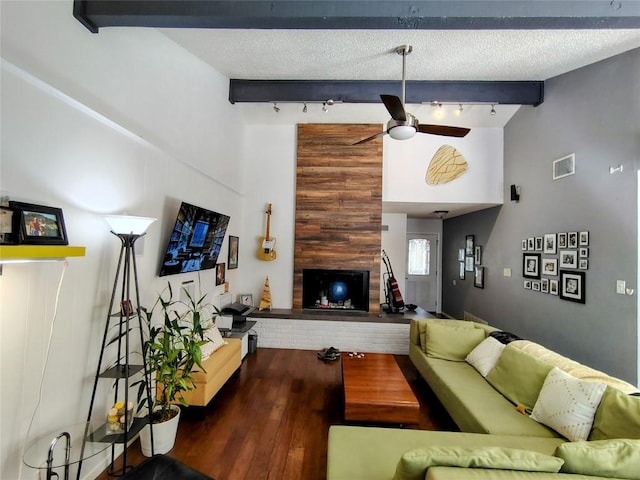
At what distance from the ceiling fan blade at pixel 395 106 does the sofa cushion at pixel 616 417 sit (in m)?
2.47

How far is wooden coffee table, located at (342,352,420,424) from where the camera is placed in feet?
7.80

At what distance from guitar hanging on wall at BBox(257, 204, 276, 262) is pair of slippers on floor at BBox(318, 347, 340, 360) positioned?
168 centimetres

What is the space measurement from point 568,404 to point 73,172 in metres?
3.38

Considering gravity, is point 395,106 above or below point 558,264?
above

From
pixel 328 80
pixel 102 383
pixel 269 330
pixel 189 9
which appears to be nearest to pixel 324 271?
pixel 269 330

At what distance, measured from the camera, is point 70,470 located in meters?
1.82

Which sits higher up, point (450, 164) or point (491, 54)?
point (491, 54)

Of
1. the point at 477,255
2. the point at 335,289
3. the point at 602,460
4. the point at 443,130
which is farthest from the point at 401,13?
the point at 477,255

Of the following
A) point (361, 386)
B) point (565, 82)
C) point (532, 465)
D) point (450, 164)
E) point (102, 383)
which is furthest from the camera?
point (450, 164)

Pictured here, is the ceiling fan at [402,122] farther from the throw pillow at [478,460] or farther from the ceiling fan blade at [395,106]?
the throw pillow at [478,460]

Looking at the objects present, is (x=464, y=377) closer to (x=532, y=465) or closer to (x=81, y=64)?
(x=532, y=465)

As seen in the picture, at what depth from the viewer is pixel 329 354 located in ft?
13.6

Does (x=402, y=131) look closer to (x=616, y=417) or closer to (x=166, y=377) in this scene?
(x=616, y=417)

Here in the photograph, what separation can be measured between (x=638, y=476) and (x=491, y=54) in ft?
12.1
